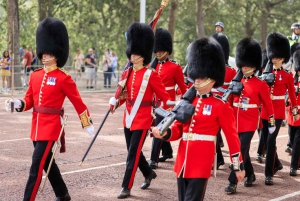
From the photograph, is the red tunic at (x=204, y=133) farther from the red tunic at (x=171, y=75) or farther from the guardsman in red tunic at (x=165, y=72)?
the red tunic at (x=171, y=75)

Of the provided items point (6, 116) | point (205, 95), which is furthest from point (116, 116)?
point (205, 95)

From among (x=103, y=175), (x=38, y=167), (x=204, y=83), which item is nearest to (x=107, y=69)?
(x=103, y=175)

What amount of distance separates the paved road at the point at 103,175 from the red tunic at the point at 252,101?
83 cm

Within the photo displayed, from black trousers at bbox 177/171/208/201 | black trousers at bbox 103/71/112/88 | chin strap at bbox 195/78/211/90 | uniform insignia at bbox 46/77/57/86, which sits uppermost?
chin strap at bbox 195/78/211/90

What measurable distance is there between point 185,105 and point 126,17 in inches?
952

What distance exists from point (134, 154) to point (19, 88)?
12.2 meters

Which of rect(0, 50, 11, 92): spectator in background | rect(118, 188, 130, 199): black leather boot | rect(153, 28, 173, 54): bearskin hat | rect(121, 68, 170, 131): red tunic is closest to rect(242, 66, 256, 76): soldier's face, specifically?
rect(121, 68, 170, 131): red tunic

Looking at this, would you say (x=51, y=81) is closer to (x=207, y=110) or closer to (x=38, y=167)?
(x=38, y=167)

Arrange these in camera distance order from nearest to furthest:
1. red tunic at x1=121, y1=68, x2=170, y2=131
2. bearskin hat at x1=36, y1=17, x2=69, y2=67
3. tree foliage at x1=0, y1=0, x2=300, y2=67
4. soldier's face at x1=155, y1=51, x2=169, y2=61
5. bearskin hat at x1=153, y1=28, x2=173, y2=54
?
1. bearskin hat at x1=36, y1=17, x2=69, y2=67
2. red tunic at x1=121, y1=68, x2=170, y2=131
3. soldier's face at x1=155, y1=51, x2=169, y2=61
4. bearskin hat at x1=153, y1=28, x2=173, y2=54
5. tree foliage at x1=0, y1=0, x2=300, y2=67

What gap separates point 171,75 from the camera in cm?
830

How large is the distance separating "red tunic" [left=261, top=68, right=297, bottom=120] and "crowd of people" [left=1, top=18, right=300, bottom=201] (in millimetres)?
14

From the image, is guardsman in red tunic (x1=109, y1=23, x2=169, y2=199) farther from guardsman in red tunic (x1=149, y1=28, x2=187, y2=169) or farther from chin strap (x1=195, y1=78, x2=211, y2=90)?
chin strap (x1=195, y1=78, x2=211, y2=90)

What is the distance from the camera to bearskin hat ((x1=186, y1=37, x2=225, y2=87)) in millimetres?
5172

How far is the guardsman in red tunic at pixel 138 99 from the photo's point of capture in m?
6.73
